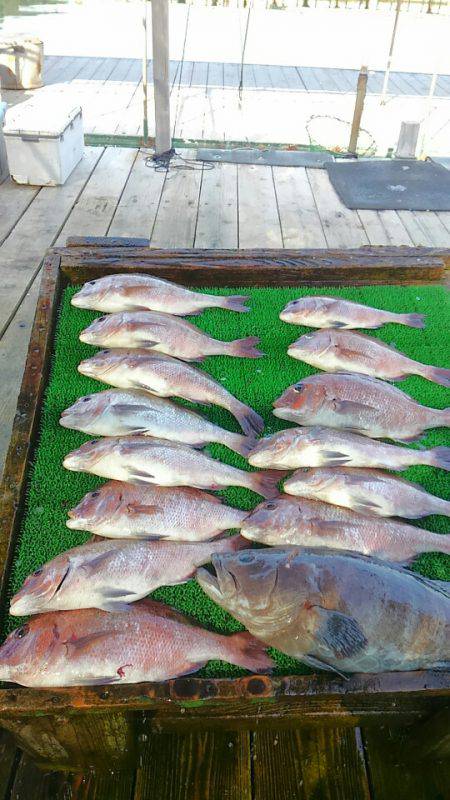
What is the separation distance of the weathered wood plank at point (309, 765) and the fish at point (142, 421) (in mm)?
998

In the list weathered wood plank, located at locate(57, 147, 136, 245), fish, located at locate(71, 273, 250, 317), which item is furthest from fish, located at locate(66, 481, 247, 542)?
weathered wood plank, located at locate(57, 147, 136, 245)

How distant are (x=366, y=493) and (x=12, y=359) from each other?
6.90ft

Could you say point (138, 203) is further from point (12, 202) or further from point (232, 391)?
point (232, 391)

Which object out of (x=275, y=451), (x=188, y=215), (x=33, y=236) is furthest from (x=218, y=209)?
(x=275, y=451)

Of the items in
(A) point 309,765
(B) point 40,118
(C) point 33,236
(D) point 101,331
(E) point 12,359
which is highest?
(B) point 40,118

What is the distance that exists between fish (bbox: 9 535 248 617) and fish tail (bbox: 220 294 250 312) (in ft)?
4.36

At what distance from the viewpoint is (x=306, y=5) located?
20.6 m

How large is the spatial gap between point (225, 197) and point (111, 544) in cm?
402

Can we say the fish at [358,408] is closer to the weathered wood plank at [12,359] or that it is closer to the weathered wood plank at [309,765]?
the weathered wood plank at [309,765]

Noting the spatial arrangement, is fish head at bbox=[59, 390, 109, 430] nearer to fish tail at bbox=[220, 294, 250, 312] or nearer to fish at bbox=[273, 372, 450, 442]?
fish at bbox=[273, 372, 450, 442]

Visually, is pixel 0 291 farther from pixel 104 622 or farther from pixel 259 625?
pixel 259 625

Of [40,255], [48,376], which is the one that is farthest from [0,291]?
[48,376]

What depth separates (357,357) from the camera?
7.84 feet

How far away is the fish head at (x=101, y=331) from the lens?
2.42m
